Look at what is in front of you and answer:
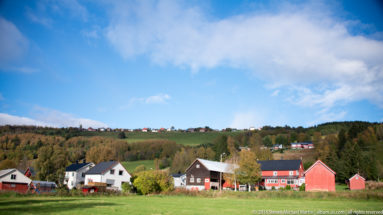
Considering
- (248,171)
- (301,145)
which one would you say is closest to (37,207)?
(248,171)

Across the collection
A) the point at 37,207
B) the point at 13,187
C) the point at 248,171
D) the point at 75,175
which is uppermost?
the point at 248,171

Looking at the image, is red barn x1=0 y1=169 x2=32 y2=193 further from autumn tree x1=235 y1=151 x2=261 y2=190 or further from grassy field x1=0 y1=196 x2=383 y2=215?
autumn tree x1=235 y1=151 x2=261 y2=190

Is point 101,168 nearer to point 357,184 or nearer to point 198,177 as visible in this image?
point 198,177

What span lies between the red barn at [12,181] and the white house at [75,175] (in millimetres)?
12399

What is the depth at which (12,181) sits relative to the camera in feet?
204

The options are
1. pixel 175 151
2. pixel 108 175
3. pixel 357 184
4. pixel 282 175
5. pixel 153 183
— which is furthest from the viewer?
pixel 175 151

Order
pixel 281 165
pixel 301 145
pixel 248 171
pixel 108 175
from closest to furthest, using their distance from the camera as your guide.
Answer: pixel 248 171 → pixel 108 175 → pixel 281 165 → pixel 301 145

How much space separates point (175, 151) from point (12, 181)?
274ft

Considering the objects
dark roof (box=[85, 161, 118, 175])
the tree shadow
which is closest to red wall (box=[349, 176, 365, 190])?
dark roof (box=[85, 161, 118, 175])

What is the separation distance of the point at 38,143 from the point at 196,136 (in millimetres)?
85494

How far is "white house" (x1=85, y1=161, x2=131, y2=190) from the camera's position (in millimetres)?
68062

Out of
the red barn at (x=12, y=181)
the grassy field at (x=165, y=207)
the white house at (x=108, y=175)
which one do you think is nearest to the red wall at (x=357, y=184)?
the grassy field at (x=165, y=207)

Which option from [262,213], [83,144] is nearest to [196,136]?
[83,144]

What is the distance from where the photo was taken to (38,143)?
5404 inches
